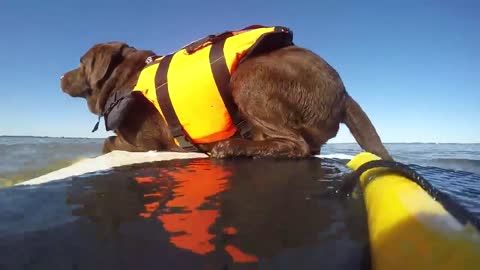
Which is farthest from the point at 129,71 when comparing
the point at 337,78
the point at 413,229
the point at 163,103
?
the point at 413,229

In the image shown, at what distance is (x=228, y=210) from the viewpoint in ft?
3.96

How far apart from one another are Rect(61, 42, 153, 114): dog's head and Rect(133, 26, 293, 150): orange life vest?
2.87 ft

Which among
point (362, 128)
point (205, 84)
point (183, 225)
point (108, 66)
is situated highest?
point (108, 66)

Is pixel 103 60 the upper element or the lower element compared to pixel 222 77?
upper

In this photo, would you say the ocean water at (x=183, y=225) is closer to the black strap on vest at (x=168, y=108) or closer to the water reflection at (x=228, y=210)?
the water reflection at (x=228, y=210)

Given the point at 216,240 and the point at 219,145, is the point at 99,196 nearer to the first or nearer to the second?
the point at 216,240

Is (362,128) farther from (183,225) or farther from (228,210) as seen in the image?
(183,225)

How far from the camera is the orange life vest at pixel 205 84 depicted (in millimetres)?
3168

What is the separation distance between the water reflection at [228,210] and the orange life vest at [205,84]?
1375mm

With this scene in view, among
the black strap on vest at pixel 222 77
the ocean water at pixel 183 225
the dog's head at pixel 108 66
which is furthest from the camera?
the dog's head at pixel 108 66

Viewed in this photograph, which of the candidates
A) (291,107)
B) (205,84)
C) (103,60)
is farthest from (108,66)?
(291,107)

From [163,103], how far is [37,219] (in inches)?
92.8

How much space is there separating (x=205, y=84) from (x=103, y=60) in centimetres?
177

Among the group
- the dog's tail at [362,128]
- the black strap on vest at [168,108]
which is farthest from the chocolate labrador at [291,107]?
the black strap on vest at [168,108]
